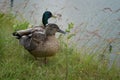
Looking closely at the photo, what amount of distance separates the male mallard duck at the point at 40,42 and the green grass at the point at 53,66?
0.14 metres

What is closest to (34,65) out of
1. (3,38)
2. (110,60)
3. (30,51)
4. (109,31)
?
(30,51)

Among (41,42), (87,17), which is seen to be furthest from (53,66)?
(87,17)

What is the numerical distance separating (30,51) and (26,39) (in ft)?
0.65

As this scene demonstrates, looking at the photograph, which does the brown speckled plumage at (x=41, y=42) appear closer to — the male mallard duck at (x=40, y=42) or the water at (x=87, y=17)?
the male mallard duck at (x=40, y=42)

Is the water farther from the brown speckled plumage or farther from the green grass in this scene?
the brown speckled plumage

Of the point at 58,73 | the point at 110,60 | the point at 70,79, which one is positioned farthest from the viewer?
the point at 110,60

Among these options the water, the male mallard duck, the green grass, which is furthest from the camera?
the water

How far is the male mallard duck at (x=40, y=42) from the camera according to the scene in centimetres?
461

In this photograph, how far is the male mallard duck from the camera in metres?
4.61

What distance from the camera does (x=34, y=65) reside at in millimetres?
4457

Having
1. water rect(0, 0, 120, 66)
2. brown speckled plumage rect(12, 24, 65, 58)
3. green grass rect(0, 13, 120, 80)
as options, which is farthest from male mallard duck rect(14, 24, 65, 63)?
water rect(0, 0, 120, 66)

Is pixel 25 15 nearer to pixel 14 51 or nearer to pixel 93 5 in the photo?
pixel 93 5

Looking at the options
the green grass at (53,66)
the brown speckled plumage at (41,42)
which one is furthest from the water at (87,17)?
the brown speckled plumage at (41,42)

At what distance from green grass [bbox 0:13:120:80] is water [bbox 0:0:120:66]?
0.54 m
